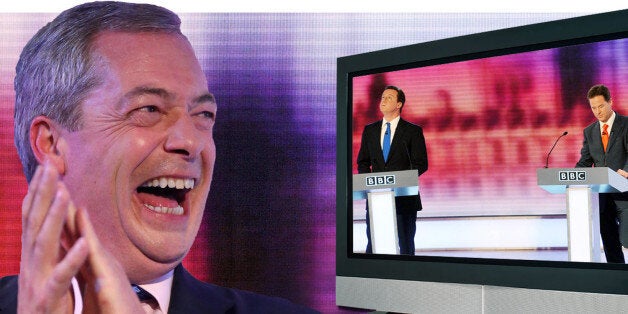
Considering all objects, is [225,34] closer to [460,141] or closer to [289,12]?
[289,12]

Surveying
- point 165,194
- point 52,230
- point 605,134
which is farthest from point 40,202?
point 605,134

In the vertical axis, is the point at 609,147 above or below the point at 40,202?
above

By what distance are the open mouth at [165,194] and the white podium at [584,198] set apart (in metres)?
0.98

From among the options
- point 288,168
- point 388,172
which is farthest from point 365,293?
point 288,168

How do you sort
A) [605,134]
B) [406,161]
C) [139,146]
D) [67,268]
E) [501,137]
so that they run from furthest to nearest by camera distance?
[406,161] → [501,137] → [605,134] → [139,146] → [67,268]

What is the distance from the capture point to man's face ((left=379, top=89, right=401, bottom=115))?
225 centimetres

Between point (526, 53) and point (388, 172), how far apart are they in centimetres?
53

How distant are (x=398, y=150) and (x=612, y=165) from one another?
608 mm

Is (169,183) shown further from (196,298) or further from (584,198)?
(584,198)

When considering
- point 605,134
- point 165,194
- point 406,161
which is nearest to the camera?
point 165,194

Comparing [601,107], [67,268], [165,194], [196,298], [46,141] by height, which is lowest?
[196,298]

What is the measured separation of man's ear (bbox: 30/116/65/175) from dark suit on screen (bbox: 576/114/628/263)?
1.26m

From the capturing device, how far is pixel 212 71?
2.94 m

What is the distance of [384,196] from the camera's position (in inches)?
89.4
